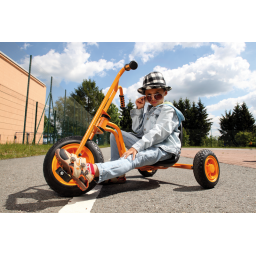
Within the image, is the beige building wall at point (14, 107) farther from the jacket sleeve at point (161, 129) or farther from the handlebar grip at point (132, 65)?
the jacket sleeve at point (161, 129)

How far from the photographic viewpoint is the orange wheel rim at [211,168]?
88.1 inches

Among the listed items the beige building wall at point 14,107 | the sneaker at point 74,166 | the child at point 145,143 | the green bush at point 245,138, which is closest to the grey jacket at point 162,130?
the child at point 145,143

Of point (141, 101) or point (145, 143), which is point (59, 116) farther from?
point (145, 143)

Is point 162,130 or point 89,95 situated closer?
point 162,130

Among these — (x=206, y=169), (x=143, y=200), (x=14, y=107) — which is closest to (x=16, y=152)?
(x=14, y=107)

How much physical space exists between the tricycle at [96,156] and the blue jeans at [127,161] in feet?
0.37

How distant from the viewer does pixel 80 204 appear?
5.18ft

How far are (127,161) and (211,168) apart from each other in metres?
1.19

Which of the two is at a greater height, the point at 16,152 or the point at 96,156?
the point at 96,156

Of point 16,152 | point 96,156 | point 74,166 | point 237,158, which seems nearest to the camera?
point 74,166

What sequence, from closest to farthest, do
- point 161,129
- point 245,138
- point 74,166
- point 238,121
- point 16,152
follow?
point 74,166 < point 161,129 < point 16,152 < point 245,138 < point 238,121

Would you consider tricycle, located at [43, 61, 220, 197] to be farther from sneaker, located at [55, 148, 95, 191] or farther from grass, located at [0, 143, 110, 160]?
grass, located at [0, 143, 110, 160]
